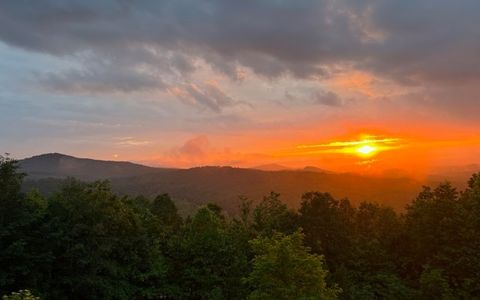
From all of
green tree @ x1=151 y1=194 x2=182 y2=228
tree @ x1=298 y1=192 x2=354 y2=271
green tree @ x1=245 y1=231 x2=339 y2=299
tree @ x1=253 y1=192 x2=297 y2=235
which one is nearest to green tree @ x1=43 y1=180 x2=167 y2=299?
tree @ x1=253 y1=192 x2=297 y2=235

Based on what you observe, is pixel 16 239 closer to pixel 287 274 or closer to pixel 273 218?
pixel 287 274

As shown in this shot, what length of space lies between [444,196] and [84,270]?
4191cm

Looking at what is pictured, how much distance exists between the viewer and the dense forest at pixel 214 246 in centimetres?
4119

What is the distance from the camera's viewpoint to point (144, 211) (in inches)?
2424

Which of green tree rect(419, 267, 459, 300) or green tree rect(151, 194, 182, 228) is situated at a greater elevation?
green tree rect(151, 194, 182, 228)

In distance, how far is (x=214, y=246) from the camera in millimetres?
54250

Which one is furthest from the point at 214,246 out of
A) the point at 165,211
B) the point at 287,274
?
the point at 287,274

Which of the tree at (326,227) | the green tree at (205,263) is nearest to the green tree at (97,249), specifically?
the green tree at (205,263)

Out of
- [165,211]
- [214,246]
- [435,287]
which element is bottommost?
[435,287]

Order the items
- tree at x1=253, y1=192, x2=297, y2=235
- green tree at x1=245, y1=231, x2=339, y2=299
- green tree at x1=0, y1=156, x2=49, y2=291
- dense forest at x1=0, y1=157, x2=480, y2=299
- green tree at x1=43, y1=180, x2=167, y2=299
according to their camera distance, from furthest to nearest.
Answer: tree at x1=253, y1=192, x2=297, y2=235
green tree at x1=43, y1=180, x2=167, y2=299
dense forest at x1=0, y1=157, x2=480, y2=299
green tree at x1=0, y1=156, x2=49, y2=291
green tree at x1=245, y1=231, x2=339, y2=299

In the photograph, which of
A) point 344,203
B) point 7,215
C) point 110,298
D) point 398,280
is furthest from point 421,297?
point 7,215

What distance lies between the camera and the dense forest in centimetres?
4119

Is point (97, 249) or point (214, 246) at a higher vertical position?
point (97, 249)

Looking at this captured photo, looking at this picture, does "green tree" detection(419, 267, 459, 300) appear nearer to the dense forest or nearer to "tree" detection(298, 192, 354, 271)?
the dense forest
